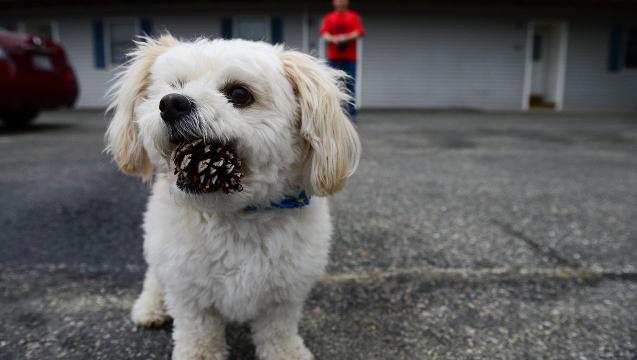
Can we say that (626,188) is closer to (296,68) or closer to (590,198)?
(590,198)

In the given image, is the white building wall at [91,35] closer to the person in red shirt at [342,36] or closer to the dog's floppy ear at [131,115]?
the person in red shirt at [342,36]

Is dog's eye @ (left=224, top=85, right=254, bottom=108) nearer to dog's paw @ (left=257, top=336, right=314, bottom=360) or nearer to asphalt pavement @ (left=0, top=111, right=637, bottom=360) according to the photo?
dog's paw @ (left=257, top=336, right=314, bottom=360)

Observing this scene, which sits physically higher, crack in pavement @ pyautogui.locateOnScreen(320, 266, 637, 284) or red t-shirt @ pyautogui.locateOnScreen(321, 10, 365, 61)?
red t-shirt @ pyautogui.locateOnScreen(321, 10, 365, 61)

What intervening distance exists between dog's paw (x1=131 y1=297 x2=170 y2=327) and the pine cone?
2.78 ft

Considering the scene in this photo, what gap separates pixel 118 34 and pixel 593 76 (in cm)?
1678

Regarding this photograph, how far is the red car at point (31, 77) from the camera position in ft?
26.7

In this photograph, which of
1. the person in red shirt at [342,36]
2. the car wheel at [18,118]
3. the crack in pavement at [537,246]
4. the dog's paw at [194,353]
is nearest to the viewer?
the dog's paw at [194,353]

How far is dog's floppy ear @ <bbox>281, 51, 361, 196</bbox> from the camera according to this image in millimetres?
1875

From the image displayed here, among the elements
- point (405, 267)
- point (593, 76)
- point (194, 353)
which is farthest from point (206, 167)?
point (593, 76)

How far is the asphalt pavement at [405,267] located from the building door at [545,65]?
12.9 meters

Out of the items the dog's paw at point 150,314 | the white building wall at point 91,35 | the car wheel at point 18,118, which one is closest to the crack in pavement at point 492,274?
the dog's paw at point 150,314

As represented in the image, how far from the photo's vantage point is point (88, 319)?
236cm

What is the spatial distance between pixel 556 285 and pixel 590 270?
34 centimetres

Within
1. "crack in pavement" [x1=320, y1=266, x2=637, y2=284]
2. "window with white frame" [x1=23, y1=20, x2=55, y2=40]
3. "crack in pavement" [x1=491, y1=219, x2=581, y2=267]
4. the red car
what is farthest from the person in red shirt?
"window with white frame" [x1=23, y1=20, x2=55, y2=40]
